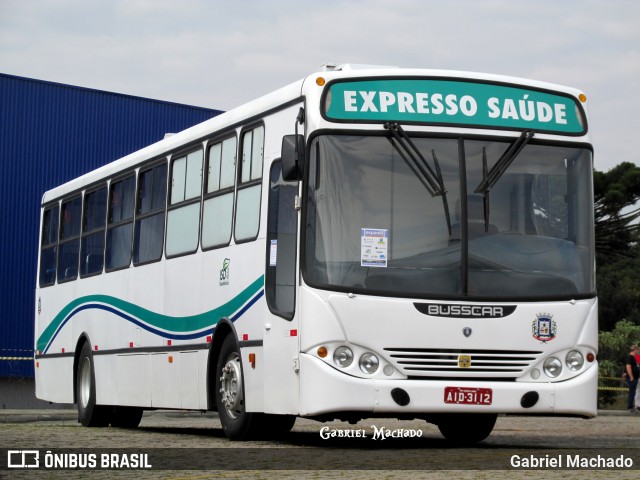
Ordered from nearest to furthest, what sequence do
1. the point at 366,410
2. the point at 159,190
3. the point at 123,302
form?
the point at 366,410 < the point at 159,190 < the point at 123,302

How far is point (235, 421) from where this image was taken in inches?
539

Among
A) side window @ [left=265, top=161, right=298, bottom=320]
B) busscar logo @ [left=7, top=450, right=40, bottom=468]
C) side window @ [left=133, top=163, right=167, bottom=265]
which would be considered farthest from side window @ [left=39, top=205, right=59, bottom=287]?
busscar logo @ [left=7, top=450, right=40, bottom=468]

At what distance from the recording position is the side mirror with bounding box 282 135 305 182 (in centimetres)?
1209

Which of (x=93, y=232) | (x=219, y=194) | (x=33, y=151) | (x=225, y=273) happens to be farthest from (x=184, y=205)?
(x=33, y=151)

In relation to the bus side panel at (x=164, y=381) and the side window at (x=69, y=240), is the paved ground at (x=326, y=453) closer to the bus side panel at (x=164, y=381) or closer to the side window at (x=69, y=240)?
the bus side panel at (x=164, y=381)

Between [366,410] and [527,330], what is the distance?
165 cm

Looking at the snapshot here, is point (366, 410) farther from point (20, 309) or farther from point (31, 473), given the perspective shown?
point (20, 309)

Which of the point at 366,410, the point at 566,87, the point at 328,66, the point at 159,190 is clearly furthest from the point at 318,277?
the point at 159,190

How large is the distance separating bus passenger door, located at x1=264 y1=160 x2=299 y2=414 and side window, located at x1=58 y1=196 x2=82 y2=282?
7612mm

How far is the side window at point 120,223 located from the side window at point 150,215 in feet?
1.03

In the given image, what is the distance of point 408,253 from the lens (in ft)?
39.3

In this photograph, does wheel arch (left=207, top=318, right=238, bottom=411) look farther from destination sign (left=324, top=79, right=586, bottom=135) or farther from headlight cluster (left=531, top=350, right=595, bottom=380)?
headlight cluster (left=531, top=350, right=595, bottom=380)

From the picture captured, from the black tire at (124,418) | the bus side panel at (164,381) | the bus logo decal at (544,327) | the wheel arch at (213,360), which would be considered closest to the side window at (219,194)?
the wheel arch at (213,360)

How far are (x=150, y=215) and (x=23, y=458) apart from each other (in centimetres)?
601
